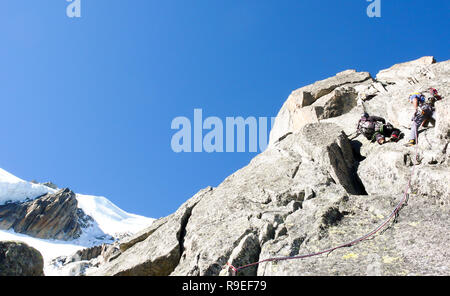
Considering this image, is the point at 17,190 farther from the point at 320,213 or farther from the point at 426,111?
the point at 426,111

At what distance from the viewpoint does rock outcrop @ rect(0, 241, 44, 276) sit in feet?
39.1

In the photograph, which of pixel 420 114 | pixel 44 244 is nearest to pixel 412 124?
pixel 420 114

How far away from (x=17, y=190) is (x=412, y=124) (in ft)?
756

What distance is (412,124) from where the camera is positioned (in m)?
13.8

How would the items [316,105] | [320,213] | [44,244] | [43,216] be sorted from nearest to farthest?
[320,213]
[316,105]
[44,244]
[43,216]

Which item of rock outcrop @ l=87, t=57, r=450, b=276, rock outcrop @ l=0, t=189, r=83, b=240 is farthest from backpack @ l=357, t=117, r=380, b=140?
rock outcrop @ l=0, t=189, r=83, b=240

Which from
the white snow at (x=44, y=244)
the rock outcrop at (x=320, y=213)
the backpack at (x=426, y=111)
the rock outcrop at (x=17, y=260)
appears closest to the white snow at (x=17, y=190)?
the white snow at (x=44, y=244)

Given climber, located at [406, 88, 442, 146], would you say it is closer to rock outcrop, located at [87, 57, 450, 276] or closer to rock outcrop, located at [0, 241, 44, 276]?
rock outcrop, located at [87, 57, 450, 276]

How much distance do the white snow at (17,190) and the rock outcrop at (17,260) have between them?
8402 inches

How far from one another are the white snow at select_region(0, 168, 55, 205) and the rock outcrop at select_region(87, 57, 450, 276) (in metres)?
216

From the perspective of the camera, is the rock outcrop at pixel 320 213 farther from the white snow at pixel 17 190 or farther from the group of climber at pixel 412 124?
the white snow at pixel 17 190

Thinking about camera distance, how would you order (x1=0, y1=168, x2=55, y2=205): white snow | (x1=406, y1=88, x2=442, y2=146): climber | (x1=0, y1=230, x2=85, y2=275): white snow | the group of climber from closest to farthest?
(x1=406, y1=88, x2=442, y2=146): climber, the group of climber, (x1=0, y1=230, x2=85, y2=275): white snow, (x1=0, y1=168, x2=55, y2=205): white snow
